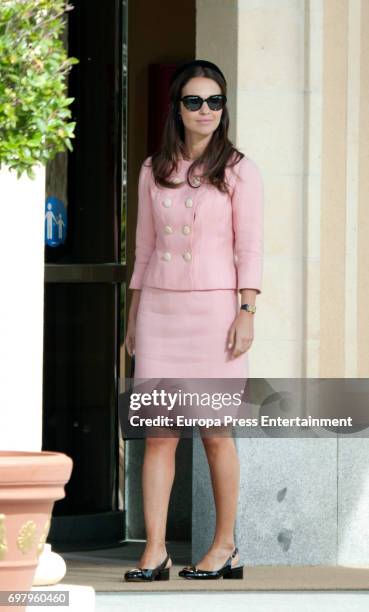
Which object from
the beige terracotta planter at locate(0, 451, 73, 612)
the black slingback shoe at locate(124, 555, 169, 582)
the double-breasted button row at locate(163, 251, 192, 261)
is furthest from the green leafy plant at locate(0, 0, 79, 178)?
the black slingback shoe at locate(124, 555, 169, 582)

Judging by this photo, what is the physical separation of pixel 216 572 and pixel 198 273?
3.96ft

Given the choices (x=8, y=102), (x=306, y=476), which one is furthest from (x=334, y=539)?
(x=8, y=102)

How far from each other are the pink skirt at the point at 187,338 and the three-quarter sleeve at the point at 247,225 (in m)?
0.12

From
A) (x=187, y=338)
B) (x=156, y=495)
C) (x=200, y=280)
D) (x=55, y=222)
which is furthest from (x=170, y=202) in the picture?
(x=55, y=222)

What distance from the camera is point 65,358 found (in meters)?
8.62

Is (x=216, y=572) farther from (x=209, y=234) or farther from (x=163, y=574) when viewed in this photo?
(x=209, y=234)

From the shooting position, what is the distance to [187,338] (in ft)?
23.0

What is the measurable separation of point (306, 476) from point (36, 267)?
223 centimetres

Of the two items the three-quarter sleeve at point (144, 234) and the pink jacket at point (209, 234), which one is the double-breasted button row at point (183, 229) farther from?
the three-quarter sleeve at point (144, 234)

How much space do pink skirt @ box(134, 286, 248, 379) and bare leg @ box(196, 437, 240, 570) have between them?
292mm

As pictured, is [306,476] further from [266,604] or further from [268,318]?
[266,604]

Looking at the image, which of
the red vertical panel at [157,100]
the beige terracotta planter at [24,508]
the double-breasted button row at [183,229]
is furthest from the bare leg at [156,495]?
the red vertical panel at [157,100]

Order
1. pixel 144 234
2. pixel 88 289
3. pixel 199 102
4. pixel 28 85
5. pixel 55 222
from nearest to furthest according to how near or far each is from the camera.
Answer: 1. pixel 28 85
2. pixel 199 102
3. pixel 144 234
4. pixel 55 222
5. pixel 88 289

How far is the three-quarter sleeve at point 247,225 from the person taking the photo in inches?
274
